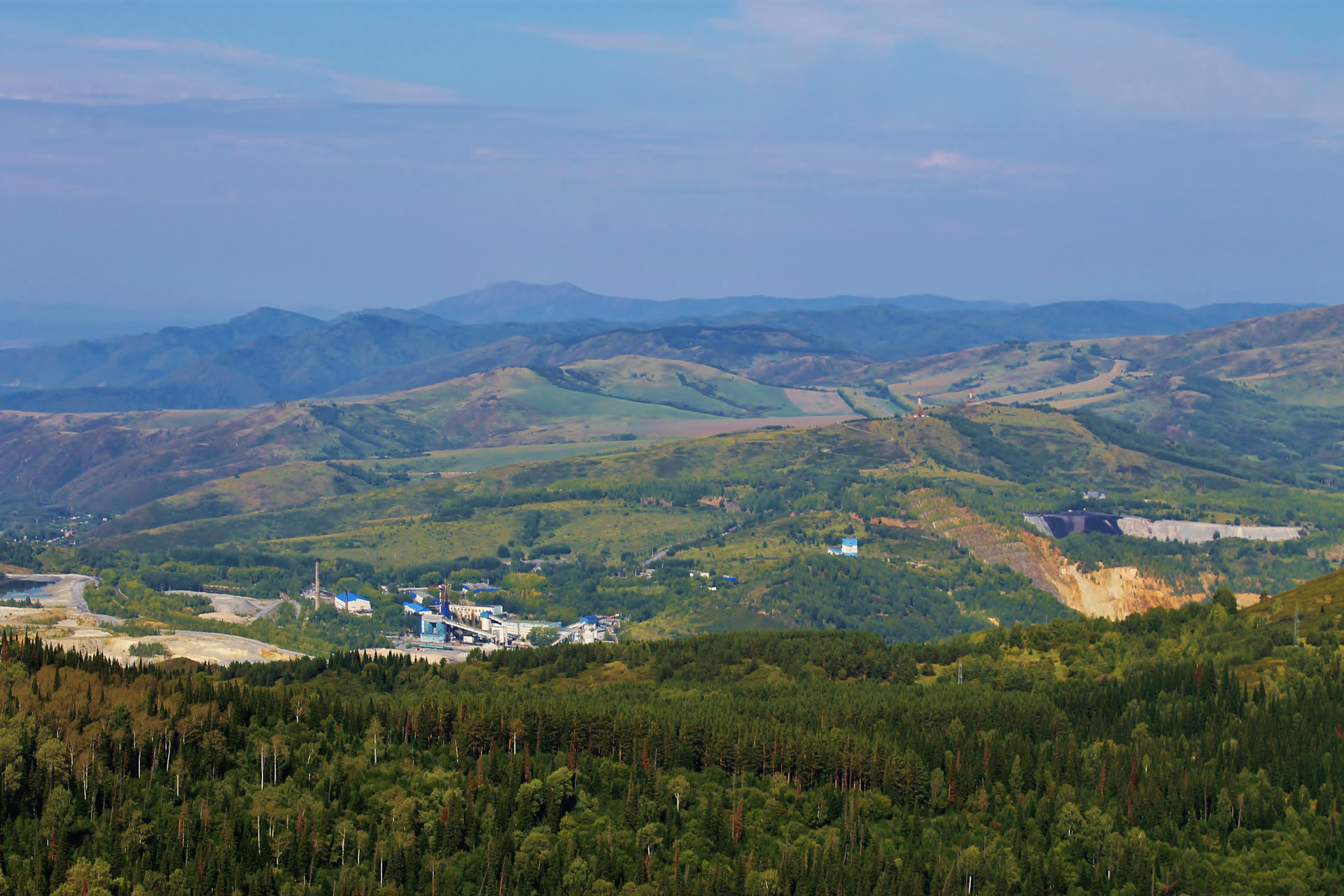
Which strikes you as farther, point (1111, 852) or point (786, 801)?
point (786, 801)

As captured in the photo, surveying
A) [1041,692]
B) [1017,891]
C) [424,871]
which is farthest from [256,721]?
[1041,692]

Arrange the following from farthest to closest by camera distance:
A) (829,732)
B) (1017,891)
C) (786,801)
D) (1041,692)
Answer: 1. (1041,692)
2. (829,732)
3. (786,801)
4. (1017,891)

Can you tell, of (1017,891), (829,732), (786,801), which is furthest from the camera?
(829,732)

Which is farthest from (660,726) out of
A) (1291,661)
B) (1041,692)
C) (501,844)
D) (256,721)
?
(1291,661)

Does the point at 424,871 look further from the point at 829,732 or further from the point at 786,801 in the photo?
the point at 829,732

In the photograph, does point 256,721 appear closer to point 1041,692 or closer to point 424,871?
point 424,871

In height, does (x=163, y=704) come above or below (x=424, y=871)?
above
